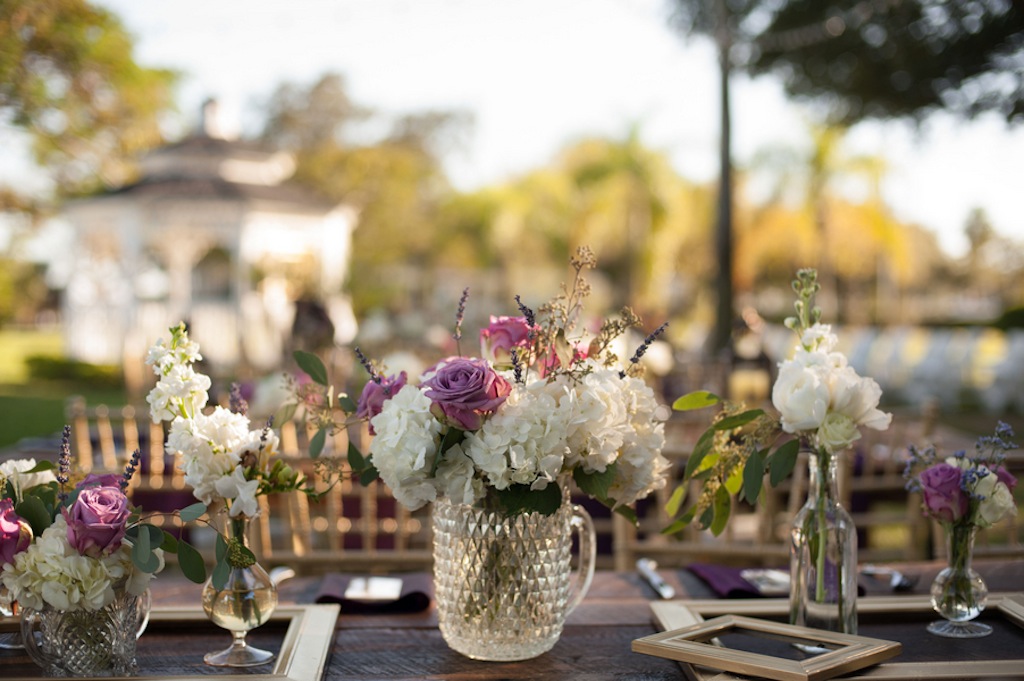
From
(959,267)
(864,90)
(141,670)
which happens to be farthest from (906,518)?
(959,267)

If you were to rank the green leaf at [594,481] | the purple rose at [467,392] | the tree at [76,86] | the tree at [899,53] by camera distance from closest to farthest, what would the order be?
1. the purple rose at [467,392]
2. the green leaf at [594,481]
3. the tree at [76,86]
4. the tree at [899,53]

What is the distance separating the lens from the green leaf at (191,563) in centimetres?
163

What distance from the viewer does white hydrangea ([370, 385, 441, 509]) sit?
1691 mm

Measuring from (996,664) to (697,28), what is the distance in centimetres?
1477

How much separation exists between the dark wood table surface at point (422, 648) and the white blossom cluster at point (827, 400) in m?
0.49

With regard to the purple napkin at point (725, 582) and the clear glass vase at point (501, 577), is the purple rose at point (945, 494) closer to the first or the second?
the purple napkin at point (725, 582)

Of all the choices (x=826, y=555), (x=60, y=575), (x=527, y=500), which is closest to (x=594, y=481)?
(x=527, y=500)

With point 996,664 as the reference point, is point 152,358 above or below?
above

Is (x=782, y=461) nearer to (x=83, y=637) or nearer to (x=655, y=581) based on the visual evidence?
(x=655, y=581)

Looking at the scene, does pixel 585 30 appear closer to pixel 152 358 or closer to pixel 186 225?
pixel 186 225

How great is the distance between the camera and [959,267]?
6353 cm

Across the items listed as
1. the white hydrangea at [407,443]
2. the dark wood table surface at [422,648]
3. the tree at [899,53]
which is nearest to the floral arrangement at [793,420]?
the dark wood table surface at [422,648]

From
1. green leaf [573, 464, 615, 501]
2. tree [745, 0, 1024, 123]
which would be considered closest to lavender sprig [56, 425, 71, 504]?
green leaf [573, 464, 615, 501]

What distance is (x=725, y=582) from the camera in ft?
7.80
